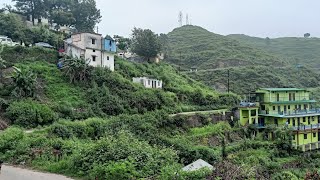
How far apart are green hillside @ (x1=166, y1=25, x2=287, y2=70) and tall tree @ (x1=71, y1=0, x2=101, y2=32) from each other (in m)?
21.2

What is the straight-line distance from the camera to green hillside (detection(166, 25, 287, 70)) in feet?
226

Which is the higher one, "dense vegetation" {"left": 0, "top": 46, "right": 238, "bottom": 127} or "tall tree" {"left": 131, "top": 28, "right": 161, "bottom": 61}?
"tall tree" {"left": 131, "top": 28, "right": 161, "bottom": 61}

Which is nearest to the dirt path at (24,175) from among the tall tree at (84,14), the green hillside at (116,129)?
the green hillside at (116,129)

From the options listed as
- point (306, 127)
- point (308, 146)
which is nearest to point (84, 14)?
point (306, 127)

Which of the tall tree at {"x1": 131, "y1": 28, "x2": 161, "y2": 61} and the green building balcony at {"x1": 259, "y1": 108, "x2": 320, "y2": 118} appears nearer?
the green building balcony at {"x1": 259, "y1": 108, "x2": 320, "y2": 118}

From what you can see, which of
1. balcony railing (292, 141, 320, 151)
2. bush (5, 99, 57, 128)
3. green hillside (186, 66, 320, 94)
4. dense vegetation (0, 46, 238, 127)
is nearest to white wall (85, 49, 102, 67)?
dense vegetation (0, 46, 238, 127)

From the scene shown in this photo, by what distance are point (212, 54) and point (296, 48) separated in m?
47.6

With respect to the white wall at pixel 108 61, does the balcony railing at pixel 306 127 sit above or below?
below

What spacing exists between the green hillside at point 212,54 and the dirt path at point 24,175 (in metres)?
56.2

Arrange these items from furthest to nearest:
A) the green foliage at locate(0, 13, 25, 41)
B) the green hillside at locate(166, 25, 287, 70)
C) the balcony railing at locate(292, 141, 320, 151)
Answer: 1. the green hillside at locate(166, 25, 287, 70)
2. the green foliage at locate(0, 13, 25, 41)
3. the balcony railing at locate(292, 141, 320, 151)

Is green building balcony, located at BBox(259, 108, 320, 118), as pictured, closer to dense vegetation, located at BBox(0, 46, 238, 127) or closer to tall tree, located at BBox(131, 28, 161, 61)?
dense vegetation, located at BBox(0, 46, 238, 127)

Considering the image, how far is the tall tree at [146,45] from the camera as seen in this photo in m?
45.6

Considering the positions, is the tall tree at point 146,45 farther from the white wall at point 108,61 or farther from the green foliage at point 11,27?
the green foliage at point 11,27

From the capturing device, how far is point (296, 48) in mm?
108375
